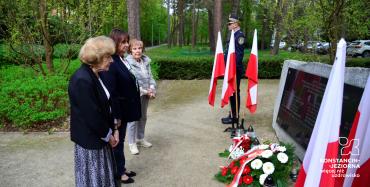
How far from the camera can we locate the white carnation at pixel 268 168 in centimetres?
385

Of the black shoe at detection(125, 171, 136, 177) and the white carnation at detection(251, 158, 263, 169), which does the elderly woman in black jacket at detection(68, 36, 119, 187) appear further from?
the white carnation at detection(251, 158, 263, 169)

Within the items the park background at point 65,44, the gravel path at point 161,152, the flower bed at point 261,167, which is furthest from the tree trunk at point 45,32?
the flower bed at point 261,167

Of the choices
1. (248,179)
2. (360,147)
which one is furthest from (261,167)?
(360,147)

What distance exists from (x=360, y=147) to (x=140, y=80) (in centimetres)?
310

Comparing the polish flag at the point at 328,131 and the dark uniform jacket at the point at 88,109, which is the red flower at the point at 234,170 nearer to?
the polish flag at the point at 328,131

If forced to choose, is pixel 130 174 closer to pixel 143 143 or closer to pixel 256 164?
pixel 143 143

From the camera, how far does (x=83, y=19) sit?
30.7 feet

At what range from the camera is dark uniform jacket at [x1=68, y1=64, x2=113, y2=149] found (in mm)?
2900

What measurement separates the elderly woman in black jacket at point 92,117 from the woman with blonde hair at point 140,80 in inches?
67.0

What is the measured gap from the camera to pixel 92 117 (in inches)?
116

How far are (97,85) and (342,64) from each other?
1928 mm

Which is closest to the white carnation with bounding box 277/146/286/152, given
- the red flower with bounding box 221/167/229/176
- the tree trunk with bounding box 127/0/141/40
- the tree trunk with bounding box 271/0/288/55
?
the red flower with bounding box 221/167/229/176

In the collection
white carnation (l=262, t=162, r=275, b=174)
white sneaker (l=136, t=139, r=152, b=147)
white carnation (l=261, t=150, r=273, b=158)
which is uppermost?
white carnation (l=261, t=150, r=273, b=158)

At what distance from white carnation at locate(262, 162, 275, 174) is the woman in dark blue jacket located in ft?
5.28
